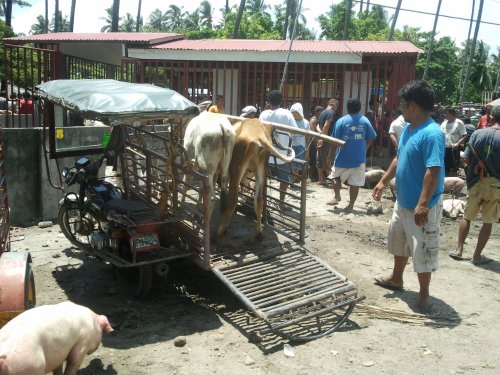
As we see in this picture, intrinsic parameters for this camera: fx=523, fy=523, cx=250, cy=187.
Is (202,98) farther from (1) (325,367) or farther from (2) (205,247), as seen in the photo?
(1) (325,367)

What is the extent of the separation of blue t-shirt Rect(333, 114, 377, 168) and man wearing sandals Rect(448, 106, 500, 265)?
208 centimetres

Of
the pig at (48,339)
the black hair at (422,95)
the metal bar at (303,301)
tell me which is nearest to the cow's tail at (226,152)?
the metal bar at (303,301)

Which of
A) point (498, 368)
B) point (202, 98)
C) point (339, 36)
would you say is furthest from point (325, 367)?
point (339, 36)

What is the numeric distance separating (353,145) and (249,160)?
346cm

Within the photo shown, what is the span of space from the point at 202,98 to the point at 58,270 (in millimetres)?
8485

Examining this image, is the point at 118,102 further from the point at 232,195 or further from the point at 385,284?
the point at 385,284

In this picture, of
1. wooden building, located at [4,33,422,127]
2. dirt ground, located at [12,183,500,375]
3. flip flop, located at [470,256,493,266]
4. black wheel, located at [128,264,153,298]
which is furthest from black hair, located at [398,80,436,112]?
wooden building, located at [4,33,422,127]

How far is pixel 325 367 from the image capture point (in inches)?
155

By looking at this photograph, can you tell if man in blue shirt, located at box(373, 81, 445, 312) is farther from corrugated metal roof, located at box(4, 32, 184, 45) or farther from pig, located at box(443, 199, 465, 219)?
corrugated metal roof, located at box(4, 32, 184, 45)

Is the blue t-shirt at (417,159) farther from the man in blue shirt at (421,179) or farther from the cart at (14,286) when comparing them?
the cart at (14,286)

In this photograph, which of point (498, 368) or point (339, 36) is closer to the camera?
point (498, 368)

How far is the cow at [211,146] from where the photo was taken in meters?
5.16

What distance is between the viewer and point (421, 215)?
4.59m

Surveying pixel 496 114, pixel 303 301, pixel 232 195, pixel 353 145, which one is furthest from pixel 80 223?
pixel 496 114
